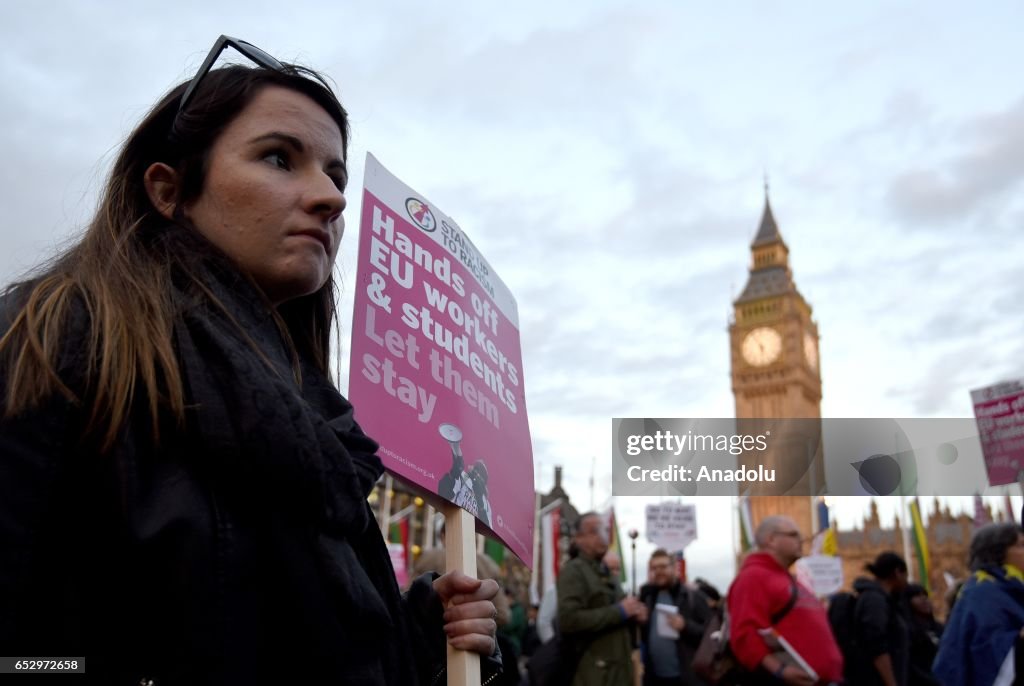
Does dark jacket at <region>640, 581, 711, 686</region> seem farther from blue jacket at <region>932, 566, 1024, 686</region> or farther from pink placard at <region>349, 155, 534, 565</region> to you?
pink placard at <region>349, 155, 534, 565</region>

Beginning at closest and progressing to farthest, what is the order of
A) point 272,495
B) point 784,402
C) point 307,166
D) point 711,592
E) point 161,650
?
point 161,650 → point 272,495 → point 307,166 → point 711,592 → point 784,402

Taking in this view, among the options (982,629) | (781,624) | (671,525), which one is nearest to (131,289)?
(781,624)

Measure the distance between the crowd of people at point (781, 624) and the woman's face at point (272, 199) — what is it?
434 centimetres

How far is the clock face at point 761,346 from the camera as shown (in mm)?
72750

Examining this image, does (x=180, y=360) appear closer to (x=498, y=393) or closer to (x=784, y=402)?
(x=498, y=393)

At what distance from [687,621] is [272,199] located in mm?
6189

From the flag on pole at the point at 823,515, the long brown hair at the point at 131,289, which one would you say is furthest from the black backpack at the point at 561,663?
the flag on pole at the point at 823,515

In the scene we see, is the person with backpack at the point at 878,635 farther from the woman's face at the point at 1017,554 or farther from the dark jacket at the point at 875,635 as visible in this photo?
the woman's face at the point at 1017,554

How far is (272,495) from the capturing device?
3.76ft

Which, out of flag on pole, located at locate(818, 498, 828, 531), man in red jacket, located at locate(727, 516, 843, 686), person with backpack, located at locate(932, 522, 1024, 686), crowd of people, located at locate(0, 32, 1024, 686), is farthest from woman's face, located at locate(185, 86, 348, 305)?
flag on pole, located at locate(818, 498, 828, 531)

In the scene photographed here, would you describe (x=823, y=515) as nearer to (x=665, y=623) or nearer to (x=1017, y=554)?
(x=665, y=623)

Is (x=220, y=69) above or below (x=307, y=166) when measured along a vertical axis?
above

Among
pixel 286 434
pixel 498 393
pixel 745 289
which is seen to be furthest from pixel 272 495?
pixel 745 289

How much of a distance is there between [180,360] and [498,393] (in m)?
1.09
